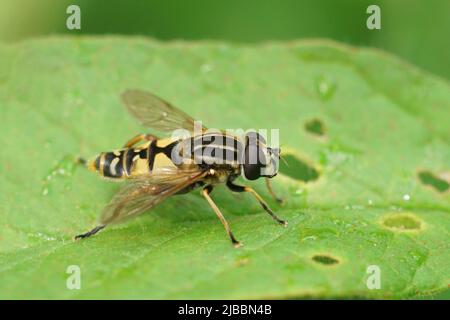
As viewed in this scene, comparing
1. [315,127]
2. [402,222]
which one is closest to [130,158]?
[315,127]

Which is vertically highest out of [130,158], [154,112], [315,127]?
[154,112]

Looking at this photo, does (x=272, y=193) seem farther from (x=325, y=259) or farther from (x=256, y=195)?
(x=325, y=259)

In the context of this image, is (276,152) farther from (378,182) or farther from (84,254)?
(84,254)

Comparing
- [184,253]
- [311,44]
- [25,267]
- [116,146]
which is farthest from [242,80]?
[25,267]

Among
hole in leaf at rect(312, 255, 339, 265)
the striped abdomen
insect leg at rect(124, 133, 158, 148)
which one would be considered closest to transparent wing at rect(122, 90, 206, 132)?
insect leg at rect(124, 133, 158, 148)

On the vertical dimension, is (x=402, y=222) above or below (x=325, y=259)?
above

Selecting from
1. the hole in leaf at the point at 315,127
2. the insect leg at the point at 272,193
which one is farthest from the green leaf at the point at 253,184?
the insect leg at the point at 272,193
